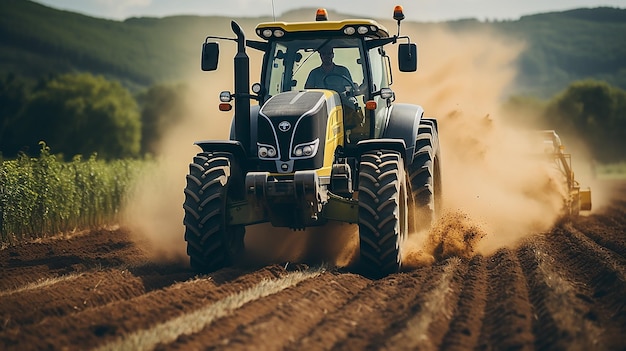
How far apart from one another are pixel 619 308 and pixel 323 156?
3777 millimetres

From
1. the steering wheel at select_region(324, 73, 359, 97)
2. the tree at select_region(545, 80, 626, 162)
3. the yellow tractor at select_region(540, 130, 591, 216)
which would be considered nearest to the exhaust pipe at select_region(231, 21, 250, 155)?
the steering wheel at select_region(324, 73, 359, 97)

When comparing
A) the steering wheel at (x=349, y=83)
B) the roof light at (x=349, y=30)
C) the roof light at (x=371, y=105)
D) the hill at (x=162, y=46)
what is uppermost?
the hill at (x=162, y=46)

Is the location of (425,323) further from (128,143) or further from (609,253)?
(128,143)

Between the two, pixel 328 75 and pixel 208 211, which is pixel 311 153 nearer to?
pixel 208 211

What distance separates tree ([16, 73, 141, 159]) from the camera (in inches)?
2422

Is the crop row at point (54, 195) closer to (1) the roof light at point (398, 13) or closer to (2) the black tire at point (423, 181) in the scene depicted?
(2) the black tire at point (423, 181)

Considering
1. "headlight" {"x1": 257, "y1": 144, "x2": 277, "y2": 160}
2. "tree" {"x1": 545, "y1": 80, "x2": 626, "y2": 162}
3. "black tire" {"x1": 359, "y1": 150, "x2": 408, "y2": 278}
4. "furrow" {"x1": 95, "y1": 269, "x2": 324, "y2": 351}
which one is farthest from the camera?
"tree" {"x1": 545, "y1": 80, "x2": 626, "y2": 162}

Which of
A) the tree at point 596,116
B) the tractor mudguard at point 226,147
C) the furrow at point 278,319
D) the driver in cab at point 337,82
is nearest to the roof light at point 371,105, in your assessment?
the driver in cab at point 337,82

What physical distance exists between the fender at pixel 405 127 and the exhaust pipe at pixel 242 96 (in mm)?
2043

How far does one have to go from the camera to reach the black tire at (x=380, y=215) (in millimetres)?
10336

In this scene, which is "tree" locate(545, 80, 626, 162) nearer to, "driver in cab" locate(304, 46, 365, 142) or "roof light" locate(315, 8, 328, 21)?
"roof light" locate(315, 8, 328, 21)

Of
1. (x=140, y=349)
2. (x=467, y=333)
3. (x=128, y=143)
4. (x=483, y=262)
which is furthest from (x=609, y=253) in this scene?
(x=128, y=143)

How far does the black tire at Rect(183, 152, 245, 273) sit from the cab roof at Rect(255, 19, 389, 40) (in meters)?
1.91

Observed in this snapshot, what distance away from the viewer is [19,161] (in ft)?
54.2
